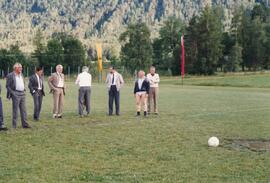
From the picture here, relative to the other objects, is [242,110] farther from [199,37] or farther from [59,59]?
[59,59]

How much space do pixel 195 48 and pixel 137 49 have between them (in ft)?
61.2

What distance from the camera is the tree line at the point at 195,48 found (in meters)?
104

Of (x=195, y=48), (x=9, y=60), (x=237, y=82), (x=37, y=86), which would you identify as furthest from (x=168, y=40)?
(x=37, y=86)

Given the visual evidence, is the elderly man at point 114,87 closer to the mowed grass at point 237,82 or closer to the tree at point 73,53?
the mowed grass at point 237,82

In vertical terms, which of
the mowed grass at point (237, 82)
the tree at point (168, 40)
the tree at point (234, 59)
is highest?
the tree at point (168, 40)

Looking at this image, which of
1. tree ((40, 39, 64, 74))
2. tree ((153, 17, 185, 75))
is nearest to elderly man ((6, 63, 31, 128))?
tree ((40, 39, 64, 74))

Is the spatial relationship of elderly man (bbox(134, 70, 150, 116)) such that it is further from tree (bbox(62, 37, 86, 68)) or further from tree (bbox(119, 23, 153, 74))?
tree (bbox(62, 37, 86, 68))

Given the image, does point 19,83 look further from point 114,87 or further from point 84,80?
point 114,87

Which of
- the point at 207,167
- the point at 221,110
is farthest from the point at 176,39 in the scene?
the point at 207,167

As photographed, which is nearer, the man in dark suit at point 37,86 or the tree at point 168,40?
the man in dark suit at point 37,86

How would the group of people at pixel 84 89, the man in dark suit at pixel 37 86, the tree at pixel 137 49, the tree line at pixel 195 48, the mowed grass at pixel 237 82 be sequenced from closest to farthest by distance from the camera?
1. the man in dark suit at pixel 37 86
2. the group of people at pixel 84 89
3. the mowed grass at pixel 237 82
4. the tree line at pixel 195 48
5. the tree at pixel 137 49

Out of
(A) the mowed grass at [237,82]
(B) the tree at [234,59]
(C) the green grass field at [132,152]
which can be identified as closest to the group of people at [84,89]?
(C) the green grass field at [132,152]

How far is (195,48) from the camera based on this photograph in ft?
344

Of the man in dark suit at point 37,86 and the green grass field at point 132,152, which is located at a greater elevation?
the man in dark suit at point 37,86
